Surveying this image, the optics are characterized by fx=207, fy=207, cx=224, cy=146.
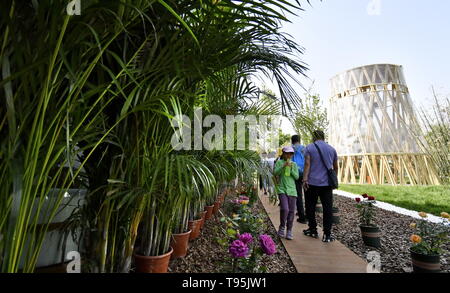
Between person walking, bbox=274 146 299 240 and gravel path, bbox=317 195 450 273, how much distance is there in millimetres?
609

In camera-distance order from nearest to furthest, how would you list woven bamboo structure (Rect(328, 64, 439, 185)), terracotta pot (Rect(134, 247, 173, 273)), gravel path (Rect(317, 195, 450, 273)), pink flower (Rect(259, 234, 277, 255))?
terracotta pot (Rect(134, 247, 173, 273))
pink flower (Rect(259, 234, 277, 255))
gravel path (Rect(317, 195, 450, 273))
woven bamboo structure (Rect(328, 64, 439, 185))

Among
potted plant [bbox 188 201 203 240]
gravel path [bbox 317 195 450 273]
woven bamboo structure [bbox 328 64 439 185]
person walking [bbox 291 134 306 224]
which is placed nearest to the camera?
gravel path [bbox 317 195 450 273]

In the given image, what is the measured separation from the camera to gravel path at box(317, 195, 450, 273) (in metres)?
1.74

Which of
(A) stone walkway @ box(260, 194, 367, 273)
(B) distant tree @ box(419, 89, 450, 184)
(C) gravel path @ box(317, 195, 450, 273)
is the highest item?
(B) distant tree @ box(419, 89, 450, 184)

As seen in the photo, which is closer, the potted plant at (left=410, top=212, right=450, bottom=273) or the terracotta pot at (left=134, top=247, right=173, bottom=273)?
the terracotta pot at (left=134, top=247, right=173, bottom=273)

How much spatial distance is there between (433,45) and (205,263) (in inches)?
318

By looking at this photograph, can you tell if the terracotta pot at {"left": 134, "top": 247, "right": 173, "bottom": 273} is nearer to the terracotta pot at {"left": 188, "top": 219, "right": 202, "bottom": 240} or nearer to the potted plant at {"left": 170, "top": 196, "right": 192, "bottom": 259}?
the potted plant at {"left": 170, "top": 196, "right": 192, "bottom": 259}

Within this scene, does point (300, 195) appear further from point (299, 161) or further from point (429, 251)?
point (429, 251)

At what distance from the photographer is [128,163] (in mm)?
888

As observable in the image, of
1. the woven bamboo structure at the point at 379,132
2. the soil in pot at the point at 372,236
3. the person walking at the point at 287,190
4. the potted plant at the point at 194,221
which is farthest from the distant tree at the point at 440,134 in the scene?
the woven bamboo structure at the point at 379,132

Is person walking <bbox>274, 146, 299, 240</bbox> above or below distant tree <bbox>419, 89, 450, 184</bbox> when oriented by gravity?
below

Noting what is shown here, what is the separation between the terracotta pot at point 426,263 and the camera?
4.74ft

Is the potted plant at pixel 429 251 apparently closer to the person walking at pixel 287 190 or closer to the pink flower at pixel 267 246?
the person walking at pixel 287 190

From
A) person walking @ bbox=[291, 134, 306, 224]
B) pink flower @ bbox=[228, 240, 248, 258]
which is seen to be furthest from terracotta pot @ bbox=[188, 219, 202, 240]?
person walking @ bbox=[291, 134, 306, 224]
